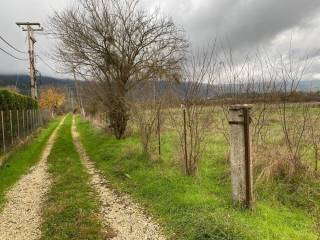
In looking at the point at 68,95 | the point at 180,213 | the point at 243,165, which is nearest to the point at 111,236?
the point at 180,213

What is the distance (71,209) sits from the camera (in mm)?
6766

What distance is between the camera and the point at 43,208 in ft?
23.1

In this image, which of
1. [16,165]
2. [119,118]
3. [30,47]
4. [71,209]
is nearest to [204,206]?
[71,209]

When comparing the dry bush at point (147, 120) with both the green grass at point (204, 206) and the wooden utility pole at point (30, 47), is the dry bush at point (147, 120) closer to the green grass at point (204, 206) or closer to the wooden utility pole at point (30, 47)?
the green grass at point (204, 206)

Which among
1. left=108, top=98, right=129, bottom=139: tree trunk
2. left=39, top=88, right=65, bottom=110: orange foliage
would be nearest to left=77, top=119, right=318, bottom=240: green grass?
left=108, top=98, right=129, bottom=139: tree trunk

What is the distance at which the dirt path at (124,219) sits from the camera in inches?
216

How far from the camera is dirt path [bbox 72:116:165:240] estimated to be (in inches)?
216

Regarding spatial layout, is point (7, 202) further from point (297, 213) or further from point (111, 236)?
point (297, 213)

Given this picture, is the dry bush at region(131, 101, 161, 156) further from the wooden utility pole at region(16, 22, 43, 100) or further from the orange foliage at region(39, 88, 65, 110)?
the orange foliage at region(39, 88, 65, 110)

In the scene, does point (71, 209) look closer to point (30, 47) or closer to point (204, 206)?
point (204, 206)

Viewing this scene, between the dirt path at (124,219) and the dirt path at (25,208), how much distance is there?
1.16 metres

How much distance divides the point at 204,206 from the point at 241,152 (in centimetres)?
109

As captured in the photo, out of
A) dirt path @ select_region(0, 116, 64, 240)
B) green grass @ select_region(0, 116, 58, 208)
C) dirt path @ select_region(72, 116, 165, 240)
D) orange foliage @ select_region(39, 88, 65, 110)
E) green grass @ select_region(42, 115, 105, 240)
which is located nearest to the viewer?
dirt path @ select_region(72, 116, 165, 240)

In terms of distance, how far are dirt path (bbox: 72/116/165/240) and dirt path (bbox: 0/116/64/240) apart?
1.16 metres
